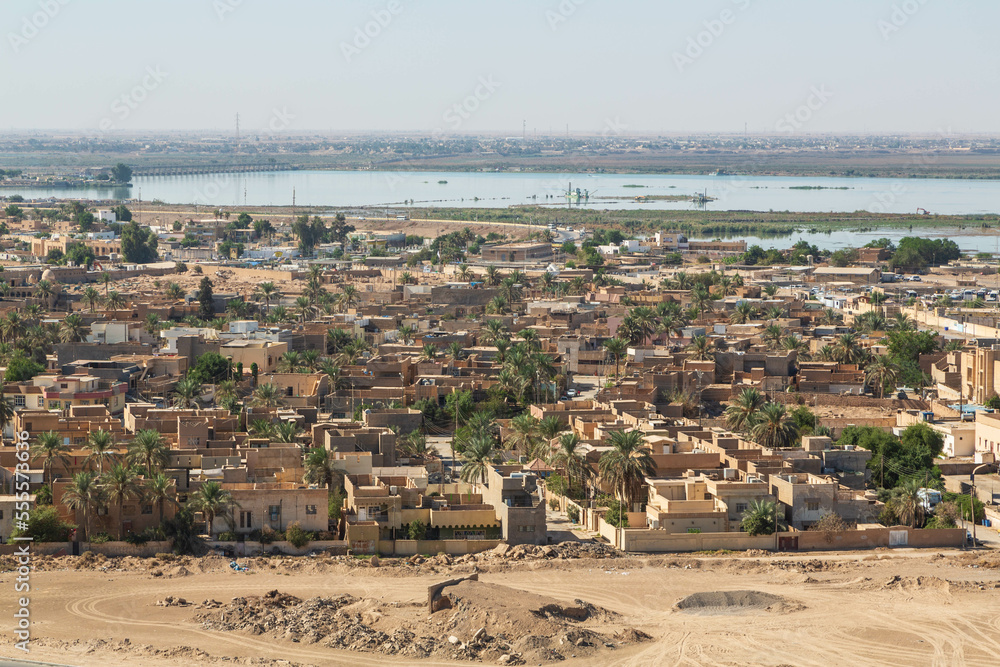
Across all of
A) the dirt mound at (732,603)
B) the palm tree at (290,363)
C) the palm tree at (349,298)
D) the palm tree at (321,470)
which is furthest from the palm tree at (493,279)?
the dirt mound at (732,603)

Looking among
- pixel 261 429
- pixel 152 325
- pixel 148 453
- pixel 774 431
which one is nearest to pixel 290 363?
pixel 261 429

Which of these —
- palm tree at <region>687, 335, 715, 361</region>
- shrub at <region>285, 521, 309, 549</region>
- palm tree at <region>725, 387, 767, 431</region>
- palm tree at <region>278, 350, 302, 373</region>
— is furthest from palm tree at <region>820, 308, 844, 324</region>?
shrub at <region>285, 521, 309, 549</region>

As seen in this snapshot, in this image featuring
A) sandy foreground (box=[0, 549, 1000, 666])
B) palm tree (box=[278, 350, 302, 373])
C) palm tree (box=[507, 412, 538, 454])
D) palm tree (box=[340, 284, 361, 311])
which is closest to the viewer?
sandy foreground (box=[0, 549, 1000, 666])

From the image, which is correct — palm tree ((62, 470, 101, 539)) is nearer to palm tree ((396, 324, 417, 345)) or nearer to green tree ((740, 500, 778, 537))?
green tree ((740, 500, 778, 537))

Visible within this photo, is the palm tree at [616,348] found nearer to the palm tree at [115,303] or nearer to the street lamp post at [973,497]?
the street lamp post at [973,497]

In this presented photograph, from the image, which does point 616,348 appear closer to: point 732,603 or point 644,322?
point 644,322

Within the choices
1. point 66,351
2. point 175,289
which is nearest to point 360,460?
point 66,351

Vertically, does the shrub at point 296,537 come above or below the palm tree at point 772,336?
below
